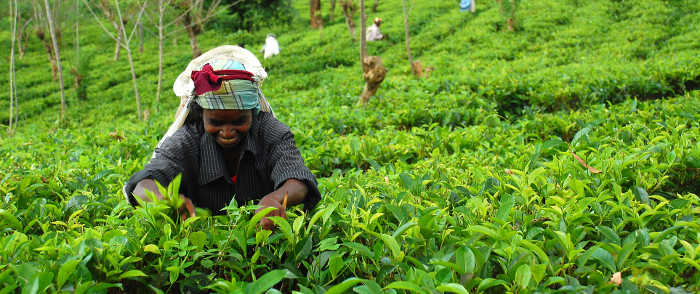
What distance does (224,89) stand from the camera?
201cm

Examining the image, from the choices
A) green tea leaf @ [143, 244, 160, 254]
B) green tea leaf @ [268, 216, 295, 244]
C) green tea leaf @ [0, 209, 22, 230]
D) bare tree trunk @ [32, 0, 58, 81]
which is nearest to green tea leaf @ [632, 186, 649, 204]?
green tea leaf @ [268, 216, 295, 244]

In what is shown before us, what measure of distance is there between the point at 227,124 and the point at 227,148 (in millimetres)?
159

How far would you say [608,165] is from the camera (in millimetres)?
2629

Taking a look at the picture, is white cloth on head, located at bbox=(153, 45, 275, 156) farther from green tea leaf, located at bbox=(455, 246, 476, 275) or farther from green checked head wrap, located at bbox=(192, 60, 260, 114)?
green tea leaf, located at bbox=(455, 246, 476, 275)

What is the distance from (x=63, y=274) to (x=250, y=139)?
1.00 metres

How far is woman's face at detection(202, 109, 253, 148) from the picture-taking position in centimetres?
209

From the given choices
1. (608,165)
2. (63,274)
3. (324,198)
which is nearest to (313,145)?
(324,198)

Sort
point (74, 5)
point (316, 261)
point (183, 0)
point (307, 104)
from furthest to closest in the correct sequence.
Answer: point (74, 5), point (183, 0), point (307, 104), point (316, 261)

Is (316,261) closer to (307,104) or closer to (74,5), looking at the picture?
(307,104)

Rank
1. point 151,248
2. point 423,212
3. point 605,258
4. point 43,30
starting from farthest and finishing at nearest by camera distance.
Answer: point 43,30
point 423,212
point 605,258
point 151,248

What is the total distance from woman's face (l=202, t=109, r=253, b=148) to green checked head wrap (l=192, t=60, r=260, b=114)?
0.16 ft

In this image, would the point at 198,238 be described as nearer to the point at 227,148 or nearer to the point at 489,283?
the point at 227,148

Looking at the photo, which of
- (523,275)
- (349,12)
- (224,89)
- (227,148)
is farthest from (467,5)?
(523,275)

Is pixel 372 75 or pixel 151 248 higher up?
pixel 151 248
